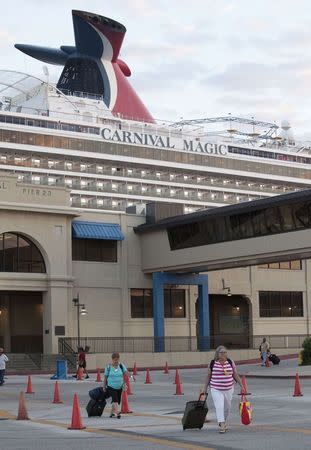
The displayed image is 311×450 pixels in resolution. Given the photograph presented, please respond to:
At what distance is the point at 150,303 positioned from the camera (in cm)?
5672

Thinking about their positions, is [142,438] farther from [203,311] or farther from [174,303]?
[174,303]

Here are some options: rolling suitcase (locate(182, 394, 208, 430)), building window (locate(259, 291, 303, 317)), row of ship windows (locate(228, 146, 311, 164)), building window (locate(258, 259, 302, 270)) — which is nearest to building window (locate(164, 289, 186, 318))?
building window (locate(259, 291, 303, 317))

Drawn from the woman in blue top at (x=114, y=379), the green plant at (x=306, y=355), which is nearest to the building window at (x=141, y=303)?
the green plant at (x=306, y=355)

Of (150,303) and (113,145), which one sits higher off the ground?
(113,145)

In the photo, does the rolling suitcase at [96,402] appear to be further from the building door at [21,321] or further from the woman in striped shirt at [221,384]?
the building door at [21,321]

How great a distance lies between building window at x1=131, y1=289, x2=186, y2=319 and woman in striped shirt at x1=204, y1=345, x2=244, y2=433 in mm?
39290

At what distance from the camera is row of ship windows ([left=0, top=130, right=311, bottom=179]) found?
97938mm

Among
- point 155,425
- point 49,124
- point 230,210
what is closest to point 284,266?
point 230,210

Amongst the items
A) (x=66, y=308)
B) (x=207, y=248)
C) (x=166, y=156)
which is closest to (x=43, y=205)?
(x=66, y=308)

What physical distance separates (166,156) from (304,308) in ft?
160

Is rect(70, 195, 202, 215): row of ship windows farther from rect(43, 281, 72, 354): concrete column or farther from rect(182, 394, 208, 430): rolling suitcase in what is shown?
rect(182, 394, 208, 430): rolling suitcase

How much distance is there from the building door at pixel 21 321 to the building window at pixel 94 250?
346 cm

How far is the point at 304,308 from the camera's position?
6400 cm

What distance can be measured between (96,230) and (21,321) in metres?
7.58
